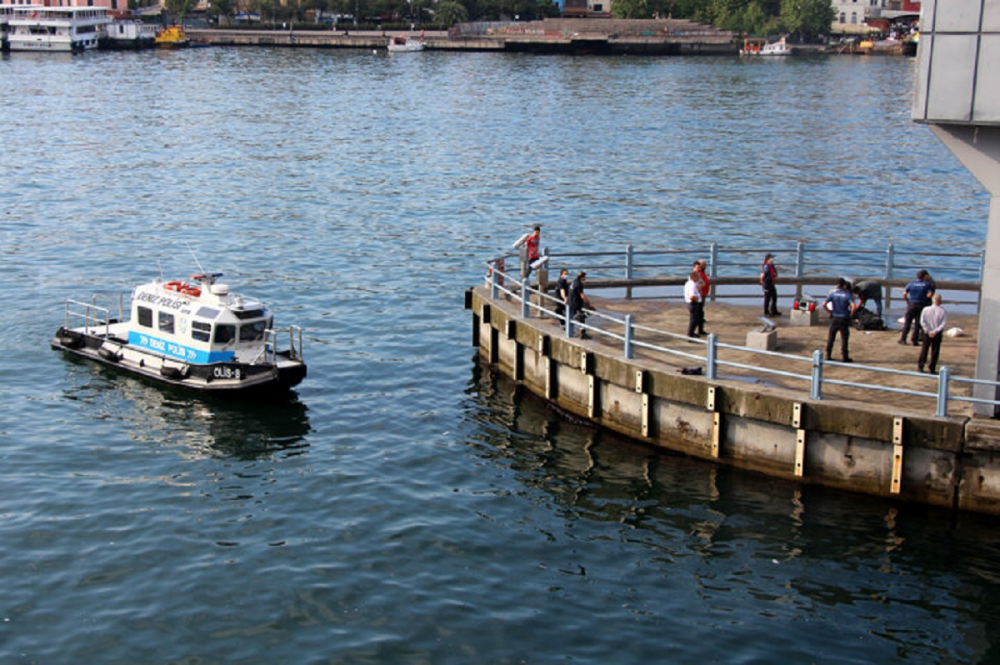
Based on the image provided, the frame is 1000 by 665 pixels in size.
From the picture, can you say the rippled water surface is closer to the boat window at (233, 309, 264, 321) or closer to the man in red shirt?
the boat window at (233, 309, 264, 321)

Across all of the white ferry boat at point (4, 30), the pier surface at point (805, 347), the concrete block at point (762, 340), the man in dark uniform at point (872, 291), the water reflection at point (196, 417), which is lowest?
the water reflection at point (196, 417)

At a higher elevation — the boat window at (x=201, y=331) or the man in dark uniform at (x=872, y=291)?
the man in dark uniform at (x=872, y=291)

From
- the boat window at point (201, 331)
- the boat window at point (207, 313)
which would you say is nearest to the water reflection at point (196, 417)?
the boat window at point (201, 331)

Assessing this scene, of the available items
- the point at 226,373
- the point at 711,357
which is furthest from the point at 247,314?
the point at 711,357

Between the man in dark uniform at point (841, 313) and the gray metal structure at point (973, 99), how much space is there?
3.54m

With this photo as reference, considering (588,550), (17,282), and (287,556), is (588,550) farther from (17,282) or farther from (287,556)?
(17,282)

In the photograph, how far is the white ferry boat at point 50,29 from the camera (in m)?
192

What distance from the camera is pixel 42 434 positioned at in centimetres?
3275

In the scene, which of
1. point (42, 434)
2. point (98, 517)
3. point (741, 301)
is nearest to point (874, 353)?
point (741, 301)

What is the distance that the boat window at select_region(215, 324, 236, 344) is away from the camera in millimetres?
35250

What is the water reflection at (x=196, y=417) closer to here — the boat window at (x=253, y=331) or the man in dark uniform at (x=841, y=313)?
the boat window at (x=253, y=331)

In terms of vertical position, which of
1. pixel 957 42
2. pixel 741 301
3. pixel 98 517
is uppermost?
pixel 957 42

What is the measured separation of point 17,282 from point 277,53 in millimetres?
151019

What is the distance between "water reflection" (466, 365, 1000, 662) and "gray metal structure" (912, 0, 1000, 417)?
9.95 feet
